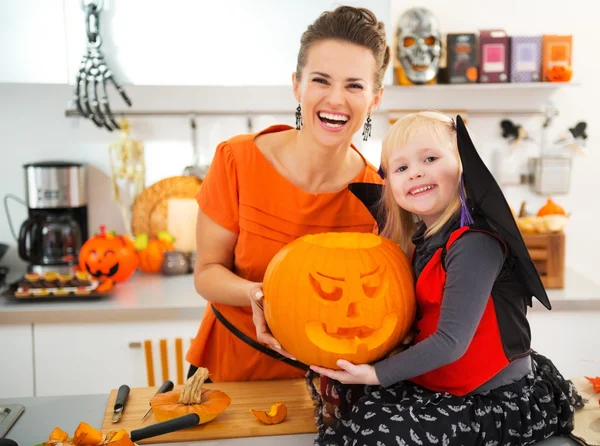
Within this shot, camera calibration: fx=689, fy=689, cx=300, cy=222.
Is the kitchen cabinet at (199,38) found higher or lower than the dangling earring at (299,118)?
higher

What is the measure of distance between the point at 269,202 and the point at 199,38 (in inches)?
38.7

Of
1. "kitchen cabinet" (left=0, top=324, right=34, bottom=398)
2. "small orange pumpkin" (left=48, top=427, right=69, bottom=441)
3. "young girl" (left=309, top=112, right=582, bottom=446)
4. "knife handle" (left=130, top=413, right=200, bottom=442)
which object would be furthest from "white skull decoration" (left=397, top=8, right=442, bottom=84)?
"small orange pumpkin" (left=48, top=427, right=69, bottom=441)

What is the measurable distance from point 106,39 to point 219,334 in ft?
3.82

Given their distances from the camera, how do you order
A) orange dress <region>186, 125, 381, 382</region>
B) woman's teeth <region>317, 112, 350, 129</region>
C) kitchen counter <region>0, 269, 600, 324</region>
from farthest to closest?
kitchen counter <region>0, 269, 600, 324</region> < orange dress <region>186, 125, 381, 382</region> < woman's teeth <region>317, 112, 350, 129</region>

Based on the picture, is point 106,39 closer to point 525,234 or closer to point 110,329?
point 110,329

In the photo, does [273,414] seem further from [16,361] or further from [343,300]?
[16,361]

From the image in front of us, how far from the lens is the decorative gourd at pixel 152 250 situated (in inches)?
99.2

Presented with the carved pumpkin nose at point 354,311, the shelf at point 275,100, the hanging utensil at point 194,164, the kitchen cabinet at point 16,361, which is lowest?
the kitchen cabinet at point 16,361

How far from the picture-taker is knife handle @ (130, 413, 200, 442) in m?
1.06

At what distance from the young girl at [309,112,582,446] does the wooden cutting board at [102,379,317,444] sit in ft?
0.21

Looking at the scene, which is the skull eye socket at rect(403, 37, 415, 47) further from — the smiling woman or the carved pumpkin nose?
the carved pumpkin nose

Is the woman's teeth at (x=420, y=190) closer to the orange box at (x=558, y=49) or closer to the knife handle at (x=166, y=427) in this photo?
the knife handle at (x=166, y=427)

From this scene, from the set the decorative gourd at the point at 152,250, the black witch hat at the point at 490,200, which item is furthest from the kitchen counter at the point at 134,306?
the black witch hat at the point at 490,200

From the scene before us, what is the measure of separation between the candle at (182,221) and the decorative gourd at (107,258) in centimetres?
23
